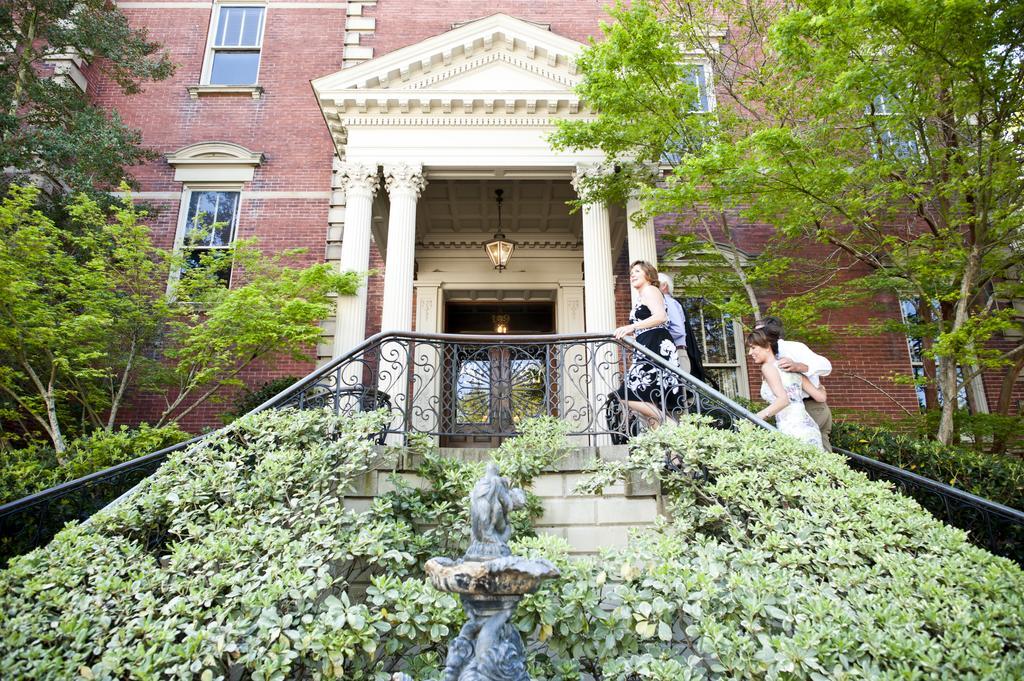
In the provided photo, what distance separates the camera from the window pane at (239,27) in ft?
44.7

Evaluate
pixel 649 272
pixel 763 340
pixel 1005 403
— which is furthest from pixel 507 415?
pixel 1005 403

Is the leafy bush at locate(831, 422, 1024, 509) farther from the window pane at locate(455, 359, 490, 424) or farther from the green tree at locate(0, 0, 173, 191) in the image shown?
the green tree at locate(0, 0, 173, 191)

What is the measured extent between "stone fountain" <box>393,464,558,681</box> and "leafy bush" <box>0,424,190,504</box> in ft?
16.5

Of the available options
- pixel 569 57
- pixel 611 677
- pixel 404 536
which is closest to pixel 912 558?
pixel 611 677

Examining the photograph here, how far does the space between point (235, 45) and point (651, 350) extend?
527 inches

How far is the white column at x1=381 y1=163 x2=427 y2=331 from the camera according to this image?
8656mm

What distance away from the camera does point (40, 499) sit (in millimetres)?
3902

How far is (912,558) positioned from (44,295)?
968cm

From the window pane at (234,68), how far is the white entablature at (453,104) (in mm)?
5268

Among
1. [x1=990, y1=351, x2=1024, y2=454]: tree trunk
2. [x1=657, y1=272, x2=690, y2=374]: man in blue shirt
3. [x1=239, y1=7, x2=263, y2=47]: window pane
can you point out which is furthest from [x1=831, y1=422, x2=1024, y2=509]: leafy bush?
[x1=239, y1=7, x2=263, y2=47]: window pane

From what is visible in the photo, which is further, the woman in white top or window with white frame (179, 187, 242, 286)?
window with white frame (179, 187, 242, 286)

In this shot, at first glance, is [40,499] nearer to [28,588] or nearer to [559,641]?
[28,588]

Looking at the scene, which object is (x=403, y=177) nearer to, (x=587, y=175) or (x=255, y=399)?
(x=587, y=175)

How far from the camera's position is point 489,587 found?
8.77ft
